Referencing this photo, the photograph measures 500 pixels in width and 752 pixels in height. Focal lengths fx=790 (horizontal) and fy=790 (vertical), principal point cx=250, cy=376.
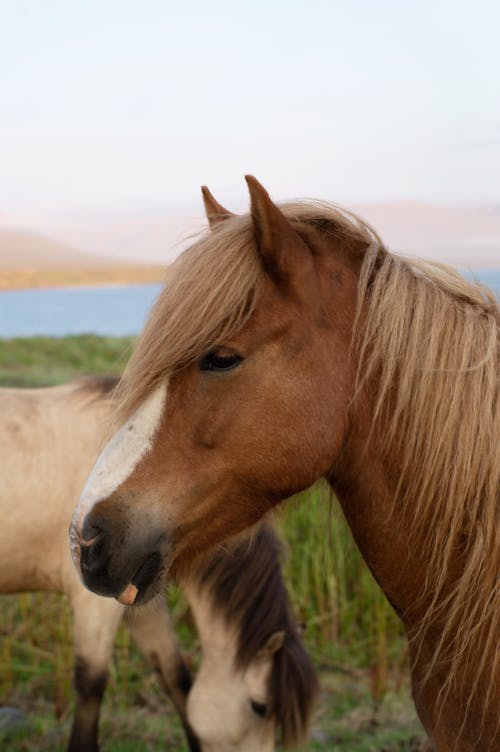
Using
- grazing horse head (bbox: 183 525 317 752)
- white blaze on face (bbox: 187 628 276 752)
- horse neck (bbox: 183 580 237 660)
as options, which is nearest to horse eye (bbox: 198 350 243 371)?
grazing horse head (bbox: 183 525 317 752)

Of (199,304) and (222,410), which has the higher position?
(199,304)

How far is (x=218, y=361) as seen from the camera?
172 centimetres

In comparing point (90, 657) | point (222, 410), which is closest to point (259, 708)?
point (90, 657)

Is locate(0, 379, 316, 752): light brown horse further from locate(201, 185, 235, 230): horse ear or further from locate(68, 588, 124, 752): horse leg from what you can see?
locate(201, 185, 235, 230): horse ear

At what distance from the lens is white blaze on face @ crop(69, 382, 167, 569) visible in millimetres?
1670

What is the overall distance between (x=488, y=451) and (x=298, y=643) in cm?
229

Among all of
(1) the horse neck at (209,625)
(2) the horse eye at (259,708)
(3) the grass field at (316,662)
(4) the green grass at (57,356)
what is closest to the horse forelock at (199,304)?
(1) the horse neck at (209,625)

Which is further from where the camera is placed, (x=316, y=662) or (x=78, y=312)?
(x=78, y=312)

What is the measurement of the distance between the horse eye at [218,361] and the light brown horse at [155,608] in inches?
70.0

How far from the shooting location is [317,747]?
4.46m

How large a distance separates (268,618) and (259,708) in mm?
393

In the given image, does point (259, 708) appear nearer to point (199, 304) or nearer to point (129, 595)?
point (129, 595)

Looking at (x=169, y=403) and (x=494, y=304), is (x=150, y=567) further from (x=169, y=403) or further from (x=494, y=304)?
(x=494, y=304)

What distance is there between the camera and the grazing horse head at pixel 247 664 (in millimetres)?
3561
